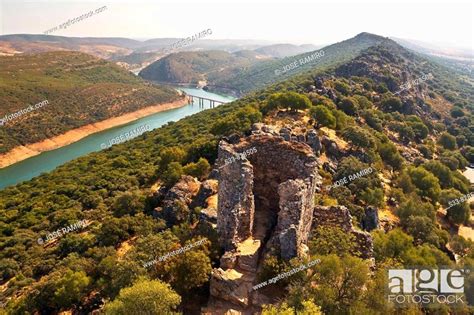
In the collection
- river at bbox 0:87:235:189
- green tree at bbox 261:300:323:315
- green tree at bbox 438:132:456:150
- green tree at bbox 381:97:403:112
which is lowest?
river at bbox 0:87:235:189

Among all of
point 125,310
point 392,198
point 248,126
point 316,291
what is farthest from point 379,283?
point 248,126

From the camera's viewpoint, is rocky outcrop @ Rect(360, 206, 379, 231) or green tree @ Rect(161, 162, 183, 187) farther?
green tree @ Rect(161, 162, 183, 187)

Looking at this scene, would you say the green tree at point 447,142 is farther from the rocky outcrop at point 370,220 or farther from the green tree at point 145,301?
the green tree at point 145,301

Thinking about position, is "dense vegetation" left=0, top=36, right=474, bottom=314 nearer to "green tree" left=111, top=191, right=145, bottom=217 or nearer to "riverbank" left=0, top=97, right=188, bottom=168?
"green tree" left=111, top=191, right=145, bottom=217

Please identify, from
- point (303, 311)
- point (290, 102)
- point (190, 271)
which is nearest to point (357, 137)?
point (290, 102)

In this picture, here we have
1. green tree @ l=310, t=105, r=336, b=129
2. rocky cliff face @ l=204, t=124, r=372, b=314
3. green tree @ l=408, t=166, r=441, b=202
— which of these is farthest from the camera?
green tree @ l=310, t=105, r=336, b=129

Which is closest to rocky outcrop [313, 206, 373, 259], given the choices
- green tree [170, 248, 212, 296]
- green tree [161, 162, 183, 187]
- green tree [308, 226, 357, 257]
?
green tree [308, 226, 357, 257]

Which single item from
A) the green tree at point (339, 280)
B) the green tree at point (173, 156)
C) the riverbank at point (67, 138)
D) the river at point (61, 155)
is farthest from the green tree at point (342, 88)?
the riverbank at point (67, 138)

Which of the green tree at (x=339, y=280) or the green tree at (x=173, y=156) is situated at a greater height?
the green tree at (x=339, y=280)
